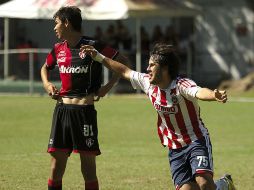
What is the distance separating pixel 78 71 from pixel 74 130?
1.94 ft

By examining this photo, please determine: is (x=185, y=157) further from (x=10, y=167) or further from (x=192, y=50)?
(x=192, y=50)

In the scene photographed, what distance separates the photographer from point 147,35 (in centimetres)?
2972

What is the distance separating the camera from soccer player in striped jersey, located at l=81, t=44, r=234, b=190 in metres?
8.31

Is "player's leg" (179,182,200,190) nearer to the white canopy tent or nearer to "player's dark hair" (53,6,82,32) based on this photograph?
"player's dark hair" (53,6,82,32)

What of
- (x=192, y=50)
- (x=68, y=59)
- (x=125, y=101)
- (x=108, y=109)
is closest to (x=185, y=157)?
(x=68, y=59)

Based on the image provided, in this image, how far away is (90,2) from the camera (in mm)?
27906

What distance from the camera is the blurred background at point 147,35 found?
27391 mm

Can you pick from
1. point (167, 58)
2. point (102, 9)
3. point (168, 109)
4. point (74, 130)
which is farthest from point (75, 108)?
point (102, 9)

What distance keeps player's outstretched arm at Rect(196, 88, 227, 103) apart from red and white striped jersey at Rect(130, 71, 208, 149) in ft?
1.28

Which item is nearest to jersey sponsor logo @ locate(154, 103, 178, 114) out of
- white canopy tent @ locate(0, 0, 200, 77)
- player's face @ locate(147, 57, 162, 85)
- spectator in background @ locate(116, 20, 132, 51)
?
player's face @ locate(147, 57, 162, 85)

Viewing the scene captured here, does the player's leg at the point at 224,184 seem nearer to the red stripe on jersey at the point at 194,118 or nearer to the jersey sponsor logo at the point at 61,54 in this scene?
the red stripe on jersey at the point at 194,118

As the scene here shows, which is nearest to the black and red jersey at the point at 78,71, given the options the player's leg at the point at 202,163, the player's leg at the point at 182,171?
the player's leg at the point at 182,171

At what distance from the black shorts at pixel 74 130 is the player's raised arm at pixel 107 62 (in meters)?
0.55

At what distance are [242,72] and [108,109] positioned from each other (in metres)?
11.7
